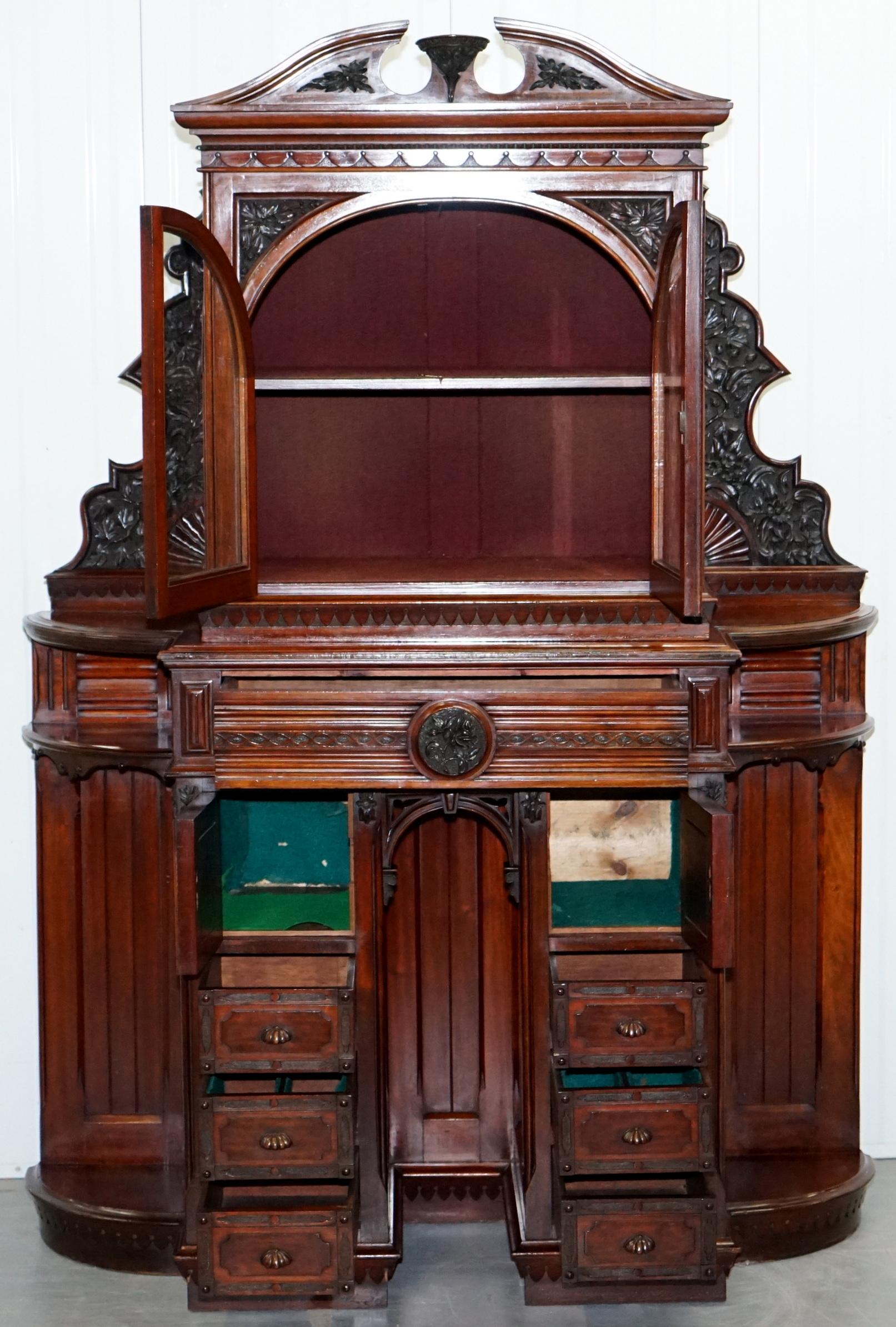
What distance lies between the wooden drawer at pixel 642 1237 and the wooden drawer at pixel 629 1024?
0.86 feet

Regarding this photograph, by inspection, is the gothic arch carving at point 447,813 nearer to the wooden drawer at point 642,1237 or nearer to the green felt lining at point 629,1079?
the green felt lining at point 629,1079

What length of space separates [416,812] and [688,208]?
127cm

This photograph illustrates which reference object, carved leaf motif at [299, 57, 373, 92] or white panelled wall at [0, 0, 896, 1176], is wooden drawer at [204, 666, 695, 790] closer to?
white panelled wall at [0, 0, 896, 1176]

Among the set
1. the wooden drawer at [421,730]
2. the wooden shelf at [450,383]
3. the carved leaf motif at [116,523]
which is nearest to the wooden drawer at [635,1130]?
the wooden drawer at [421,730]

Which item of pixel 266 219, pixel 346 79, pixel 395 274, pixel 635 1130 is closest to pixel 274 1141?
pixel 635 1130

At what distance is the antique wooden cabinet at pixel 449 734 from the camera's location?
2.95 meters

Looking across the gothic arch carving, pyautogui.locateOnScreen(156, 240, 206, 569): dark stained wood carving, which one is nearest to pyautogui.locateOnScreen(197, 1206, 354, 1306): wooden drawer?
the gothic arch carving

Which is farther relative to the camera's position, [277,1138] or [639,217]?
[639,217]

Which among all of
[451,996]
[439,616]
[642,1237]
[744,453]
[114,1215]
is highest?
[744,453]

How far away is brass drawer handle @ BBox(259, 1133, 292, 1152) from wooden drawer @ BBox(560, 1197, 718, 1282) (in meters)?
0.54

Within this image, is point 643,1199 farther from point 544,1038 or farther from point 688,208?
point 688,208

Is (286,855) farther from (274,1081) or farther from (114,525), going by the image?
(114,525)

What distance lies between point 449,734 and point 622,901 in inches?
28.1

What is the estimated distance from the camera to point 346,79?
3.10 m
